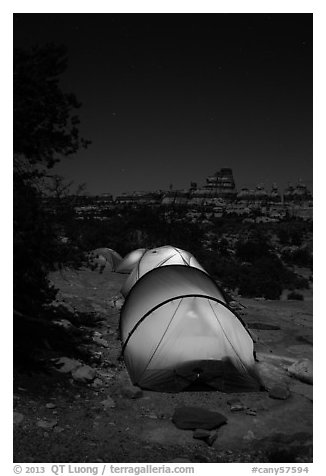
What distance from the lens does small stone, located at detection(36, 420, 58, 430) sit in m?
5.08

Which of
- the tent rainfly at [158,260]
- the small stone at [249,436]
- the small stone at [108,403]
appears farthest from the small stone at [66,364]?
the tent rainfly at [158,260]

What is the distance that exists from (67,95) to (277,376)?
665 cm

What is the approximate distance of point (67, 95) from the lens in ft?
22.7

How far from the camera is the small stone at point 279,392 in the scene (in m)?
6.48

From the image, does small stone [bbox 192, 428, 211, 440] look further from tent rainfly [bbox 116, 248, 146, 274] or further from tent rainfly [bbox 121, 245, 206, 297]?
tent rainfly [bbox 116, 248, 146, 274]

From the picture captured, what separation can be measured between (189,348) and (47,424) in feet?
8.92

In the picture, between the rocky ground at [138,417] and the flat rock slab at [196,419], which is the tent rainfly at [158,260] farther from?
the flat rock slab at [196,419]

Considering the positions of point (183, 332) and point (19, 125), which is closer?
point (19, 125)

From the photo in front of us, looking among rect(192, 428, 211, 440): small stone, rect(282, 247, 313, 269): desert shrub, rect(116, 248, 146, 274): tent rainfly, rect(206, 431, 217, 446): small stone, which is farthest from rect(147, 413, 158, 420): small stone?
rect(282, 247, 313, 269): desert shrub

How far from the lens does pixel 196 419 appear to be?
5.57 meters

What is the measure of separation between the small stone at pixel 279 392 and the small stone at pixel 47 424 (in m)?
3.59
